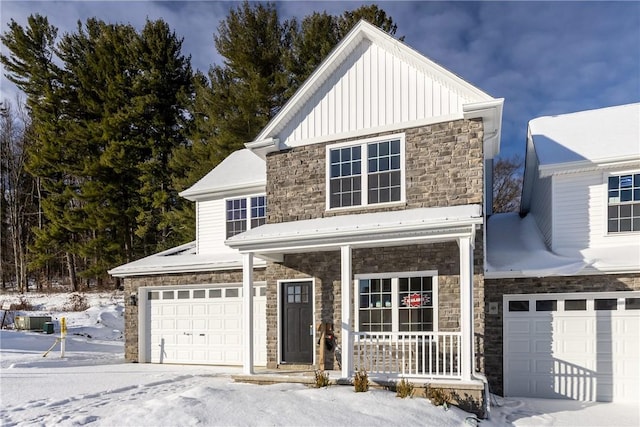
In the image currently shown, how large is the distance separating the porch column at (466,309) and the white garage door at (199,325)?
5850 mm

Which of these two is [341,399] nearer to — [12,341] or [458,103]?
[458,103]

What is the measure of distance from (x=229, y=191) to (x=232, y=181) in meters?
0.31

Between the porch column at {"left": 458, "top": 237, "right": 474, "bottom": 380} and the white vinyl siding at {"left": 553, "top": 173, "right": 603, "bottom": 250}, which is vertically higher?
the white vinyl siding at {"left": 553, "top": 173, "right": 603, "bottom": 250}

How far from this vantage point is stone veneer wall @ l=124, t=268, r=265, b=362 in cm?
1280

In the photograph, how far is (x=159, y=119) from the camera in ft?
86.5

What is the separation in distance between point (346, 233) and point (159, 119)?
20.6 meters

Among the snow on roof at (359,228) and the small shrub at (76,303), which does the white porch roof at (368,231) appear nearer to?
the snow on roof at (359,228)

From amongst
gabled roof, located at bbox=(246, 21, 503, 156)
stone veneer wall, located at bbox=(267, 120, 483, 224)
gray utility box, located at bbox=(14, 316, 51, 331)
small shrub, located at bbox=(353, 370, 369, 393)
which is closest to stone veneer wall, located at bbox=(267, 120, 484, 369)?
stone veneer wall, located at bbox=(267, 120, 483, 224)

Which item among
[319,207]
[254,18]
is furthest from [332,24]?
[319,207]

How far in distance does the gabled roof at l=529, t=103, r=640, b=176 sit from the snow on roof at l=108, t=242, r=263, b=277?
7.60 metres

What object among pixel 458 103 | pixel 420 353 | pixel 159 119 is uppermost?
pixel 159 119

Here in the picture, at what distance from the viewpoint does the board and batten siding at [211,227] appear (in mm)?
13961

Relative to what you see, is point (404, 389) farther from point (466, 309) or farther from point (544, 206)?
point (544, 206)

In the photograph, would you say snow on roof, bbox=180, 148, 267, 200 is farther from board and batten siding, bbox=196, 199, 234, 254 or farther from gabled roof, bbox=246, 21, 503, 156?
gabled roof, bbox=246, 21, 503, 156
